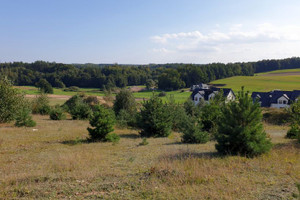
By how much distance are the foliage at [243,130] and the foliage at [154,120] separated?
29.0 ft

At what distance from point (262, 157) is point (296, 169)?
1.94 m

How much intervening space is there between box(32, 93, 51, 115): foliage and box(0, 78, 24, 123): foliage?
50.6 feet

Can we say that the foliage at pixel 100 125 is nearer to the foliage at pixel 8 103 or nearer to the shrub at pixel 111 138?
the shrub at pixel 111 138

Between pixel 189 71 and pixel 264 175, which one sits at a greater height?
pixel 189 71

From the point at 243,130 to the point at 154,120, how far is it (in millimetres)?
9950

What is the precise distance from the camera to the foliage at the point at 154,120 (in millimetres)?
19875

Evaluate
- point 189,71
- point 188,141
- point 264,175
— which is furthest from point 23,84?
point 264,175

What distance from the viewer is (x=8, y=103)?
2412 cm

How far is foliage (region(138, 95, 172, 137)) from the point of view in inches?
782

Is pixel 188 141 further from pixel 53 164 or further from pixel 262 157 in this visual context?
pixel 53 164

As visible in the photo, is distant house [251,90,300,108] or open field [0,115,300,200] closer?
open field [0,115,300,200]

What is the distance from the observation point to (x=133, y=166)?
9.62 meters

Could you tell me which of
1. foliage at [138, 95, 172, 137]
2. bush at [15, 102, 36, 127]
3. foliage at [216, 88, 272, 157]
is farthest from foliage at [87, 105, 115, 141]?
bush at [15, 102, 36, 127]

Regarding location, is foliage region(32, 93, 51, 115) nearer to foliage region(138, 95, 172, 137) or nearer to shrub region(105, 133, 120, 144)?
foliage region(138, 95, 172, 137)
